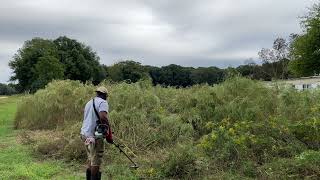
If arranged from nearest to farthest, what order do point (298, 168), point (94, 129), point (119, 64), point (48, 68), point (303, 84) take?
point (298, 168), point (94, 129), point (303, 84), point (119, 64), point (48, 68)

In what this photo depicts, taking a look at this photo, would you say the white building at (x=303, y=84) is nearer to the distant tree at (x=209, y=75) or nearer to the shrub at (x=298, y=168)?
the distant tree at (x=209, y=75)

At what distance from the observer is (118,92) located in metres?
19.0

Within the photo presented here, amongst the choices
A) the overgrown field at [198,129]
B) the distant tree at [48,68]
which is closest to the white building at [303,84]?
the overgrown field at [198,129]

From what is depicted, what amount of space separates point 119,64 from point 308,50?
23.2 meters

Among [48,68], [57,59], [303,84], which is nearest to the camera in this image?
[303,84]

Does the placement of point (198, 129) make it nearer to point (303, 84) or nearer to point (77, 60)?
point (303, 84)

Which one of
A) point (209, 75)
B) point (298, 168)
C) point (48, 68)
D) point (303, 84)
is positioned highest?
point (48, 68)

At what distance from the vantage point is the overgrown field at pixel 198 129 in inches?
415

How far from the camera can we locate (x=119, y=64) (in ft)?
197

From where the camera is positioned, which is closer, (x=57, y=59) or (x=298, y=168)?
(x=298, y=168)

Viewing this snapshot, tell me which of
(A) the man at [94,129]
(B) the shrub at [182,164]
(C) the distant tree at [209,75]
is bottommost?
(B) the shrub at [182,164]

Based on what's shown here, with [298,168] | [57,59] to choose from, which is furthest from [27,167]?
[57,59]

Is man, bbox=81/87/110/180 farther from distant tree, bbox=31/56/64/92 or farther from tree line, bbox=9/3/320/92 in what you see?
distant tree, bbox=31/56/64/92

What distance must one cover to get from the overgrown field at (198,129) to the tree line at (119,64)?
18.6 metres
